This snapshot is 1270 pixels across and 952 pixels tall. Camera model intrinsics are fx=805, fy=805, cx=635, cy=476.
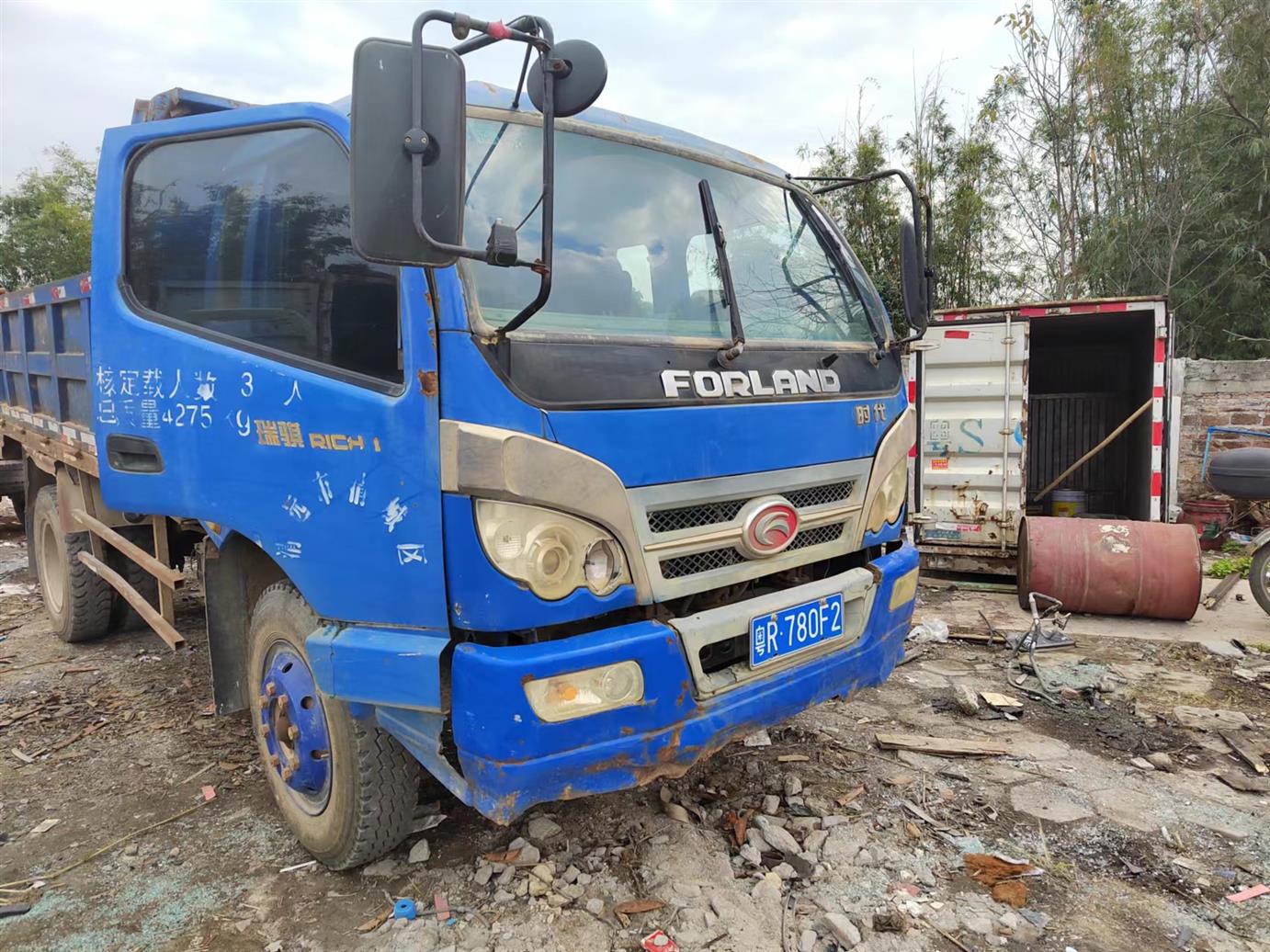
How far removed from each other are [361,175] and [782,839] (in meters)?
2.40

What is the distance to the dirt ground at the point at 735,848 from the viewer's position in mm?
2350

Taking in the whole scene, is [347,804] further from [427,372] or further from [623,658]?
[427,372]

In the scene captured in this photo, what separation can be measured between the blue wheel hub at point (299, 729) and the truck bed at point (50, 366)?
1.89m

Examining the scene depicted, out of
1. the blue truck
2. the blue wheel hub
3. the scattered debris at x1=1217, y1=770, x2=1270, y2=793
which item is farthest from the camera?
the scattered debris at x1=1217, y1=770, x2=1270, y2=793

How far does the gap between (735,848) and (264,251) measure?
253cm

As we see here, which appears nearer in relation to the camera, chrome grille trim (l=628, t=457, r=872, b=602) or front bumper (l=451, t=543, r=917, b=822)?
front bumper (l=451, t=543, r=917, b=822)

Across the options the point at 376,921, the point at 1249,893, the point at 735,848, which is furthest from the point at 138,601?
the point at 1249,893

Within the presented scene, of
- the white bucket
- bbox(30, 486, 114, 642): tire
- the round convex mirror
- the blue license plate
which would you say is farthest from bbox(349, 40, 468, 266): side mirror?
the white bucket

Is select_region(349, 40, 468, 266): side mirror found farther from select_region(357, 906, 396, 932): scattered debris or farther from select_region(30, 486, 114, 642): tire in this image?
select_region(30, 486, 114, 642): tire

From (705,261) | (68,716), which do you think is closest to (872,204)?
(705,261)

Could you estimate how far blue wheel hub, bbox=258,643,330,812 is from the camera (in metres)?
2.57

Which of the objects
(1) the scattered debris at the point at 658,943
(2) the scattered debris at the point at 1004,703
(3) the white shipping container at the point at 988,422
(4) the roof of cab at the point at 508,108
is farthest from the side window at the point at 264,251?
(3) the white shipping container at the point at 988,422

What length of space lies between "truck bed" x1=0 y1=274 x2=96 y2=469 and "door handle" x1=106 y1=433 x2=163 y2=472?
0.64m

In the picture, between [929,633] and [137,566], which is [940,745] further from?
[137,566]
